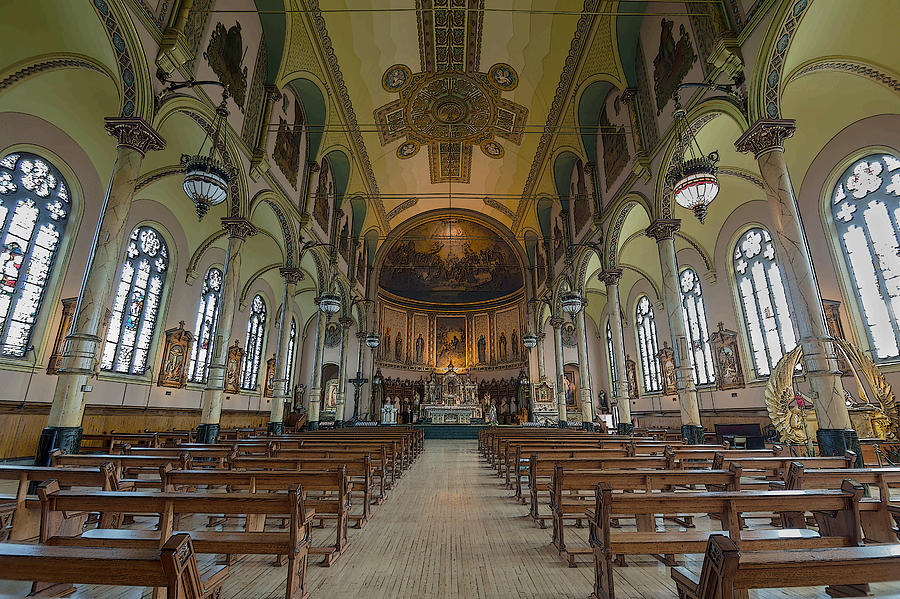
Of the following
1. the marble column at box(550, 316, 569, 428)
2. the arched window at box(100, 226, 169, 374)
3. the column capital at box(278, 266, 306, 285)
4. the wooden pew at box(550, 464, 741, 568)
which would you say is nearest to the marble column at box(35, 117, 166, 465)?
the column capital at box(278, 266, 306, 285)

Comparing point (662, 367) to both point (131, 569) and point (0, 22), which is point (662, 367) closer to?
point (131, 569)

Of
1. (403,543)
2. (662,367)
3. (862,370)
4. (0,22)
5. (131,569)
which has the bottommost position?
(403,543)

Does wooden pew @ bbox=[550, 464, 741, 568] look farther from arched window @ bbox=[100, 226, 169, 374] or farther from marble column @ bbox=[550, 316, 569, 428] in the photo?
marble column @ bbox=[550, 316, 569, 428]

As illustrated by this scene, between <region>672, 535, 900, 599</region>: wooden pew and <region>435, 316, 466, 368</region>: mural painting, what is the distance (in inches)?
1162

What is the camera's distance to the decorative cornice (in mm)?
12679

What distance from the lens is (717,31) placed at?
7926 millimetres

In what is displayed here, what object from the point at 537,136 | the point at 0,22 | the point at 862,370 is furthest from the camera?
the point at 537,136

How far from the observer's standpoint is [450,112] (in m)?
19.0

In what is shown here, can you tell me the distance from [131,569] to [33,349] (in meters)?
12.2

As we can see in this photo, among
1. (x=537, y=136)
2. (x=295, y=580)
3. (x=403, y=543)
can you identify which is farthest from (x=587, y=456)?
(x=537, y=136)

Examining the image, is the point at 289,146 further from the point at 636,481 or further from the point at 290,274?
the point at 636,481

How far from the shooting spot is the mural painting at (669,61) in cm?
968

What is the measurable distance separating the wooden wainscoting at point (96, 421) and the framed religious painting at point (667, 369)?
770 inches

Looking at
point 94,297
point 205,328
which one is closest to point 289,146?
point 205,328
